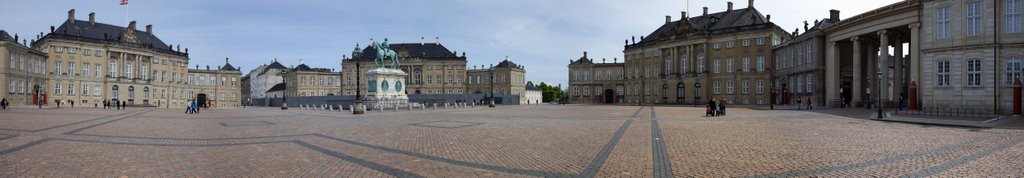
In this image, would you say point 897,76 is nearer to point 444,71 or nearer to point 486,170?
point 486,170

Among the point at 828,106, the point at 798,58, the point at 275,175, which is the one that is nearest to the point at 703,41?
the point at 798,58

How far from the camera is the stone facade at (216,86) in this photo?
103m

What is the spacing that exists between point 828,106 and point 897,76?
5.09 m

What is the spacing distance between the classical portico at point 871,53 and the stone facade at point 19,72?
73.2 metres

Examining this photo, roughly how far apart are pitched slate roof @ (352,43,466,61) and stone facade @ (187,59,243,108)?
26.7m

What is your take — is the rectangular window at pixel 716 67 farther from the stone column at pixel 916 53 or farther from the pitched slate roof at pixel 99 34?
the pitched slate roof at pixel 99 34

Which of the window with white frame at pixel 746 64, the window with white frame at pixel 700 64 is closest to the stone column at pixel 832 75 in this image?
the window with white frame at pixel 746 64

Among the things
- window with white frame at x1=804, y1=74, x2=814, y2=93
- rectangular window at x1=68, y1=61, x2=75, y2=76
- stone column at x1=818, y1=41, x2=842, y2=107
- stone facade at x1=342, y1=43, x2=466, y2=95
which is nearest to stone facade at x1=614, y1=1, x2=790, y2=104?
window with white frame at x1=804, y1=74, x2=814, y2=93

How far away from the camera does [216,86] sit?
106938mm

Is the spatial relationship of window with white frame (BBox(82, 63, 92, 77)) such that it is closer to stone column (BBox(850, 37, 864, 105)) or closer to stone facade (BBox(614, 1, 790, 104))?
stone facade (BBox(614, 1, 790, 104))

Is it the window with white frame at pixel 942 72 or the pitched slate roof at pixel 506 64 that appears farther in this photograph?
the pitched slate roof at pixel 506 64

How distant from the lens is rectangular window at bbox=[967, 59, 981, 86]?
2794 cm

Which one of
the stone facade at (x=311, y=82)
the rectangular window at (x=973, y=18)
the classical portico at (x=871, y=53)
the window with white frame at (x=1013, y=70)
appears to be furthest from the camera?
the stone facade at (x=311, y=82)

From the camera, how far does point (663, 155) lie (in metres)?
9.98
